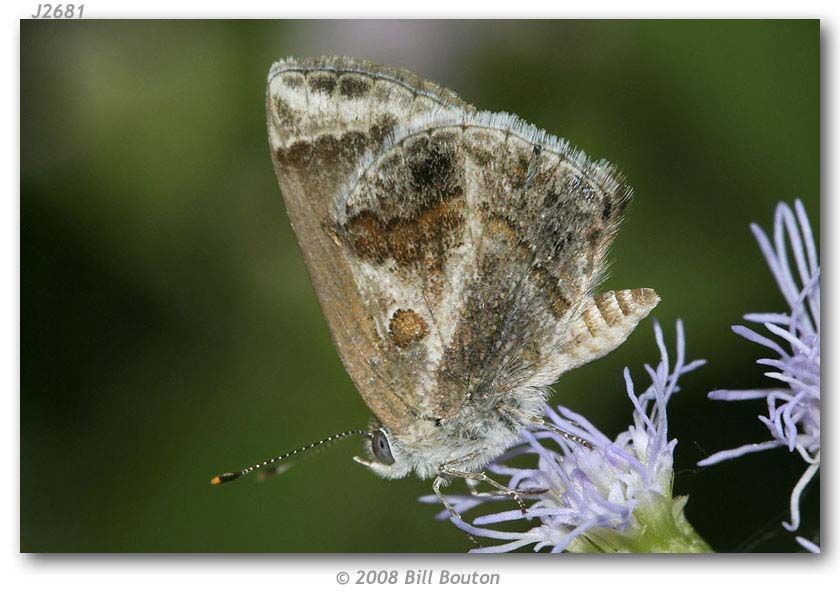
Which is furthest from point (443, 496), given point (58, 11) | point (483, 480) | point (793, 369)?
point (58, 11)

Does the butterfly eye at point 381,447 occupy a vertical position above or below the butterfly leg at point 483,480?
above

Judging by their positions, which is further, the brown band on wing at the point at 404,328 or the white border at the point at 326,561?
the white border at the point at 326,561

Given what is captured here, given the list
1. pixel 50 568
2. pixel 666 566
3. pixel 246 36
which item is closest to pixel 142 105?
pixel 246 36

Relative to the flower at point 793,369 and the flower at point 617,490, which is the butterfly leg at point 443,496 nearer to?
the flower at point 617,490

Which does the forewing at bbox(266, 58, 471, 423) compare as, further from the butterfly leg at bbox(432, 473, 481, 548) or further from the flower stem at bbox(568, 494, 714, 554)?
the flower stem at bbox(568, 494, 714, 554)

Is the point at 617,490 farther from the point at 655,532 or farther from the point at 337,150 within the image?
the point at 337,150

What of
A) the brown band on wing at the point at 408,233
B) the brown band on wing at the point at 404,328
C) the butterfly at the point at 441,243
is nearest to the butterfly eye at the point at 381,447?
the butterfly at the point at 441,243
